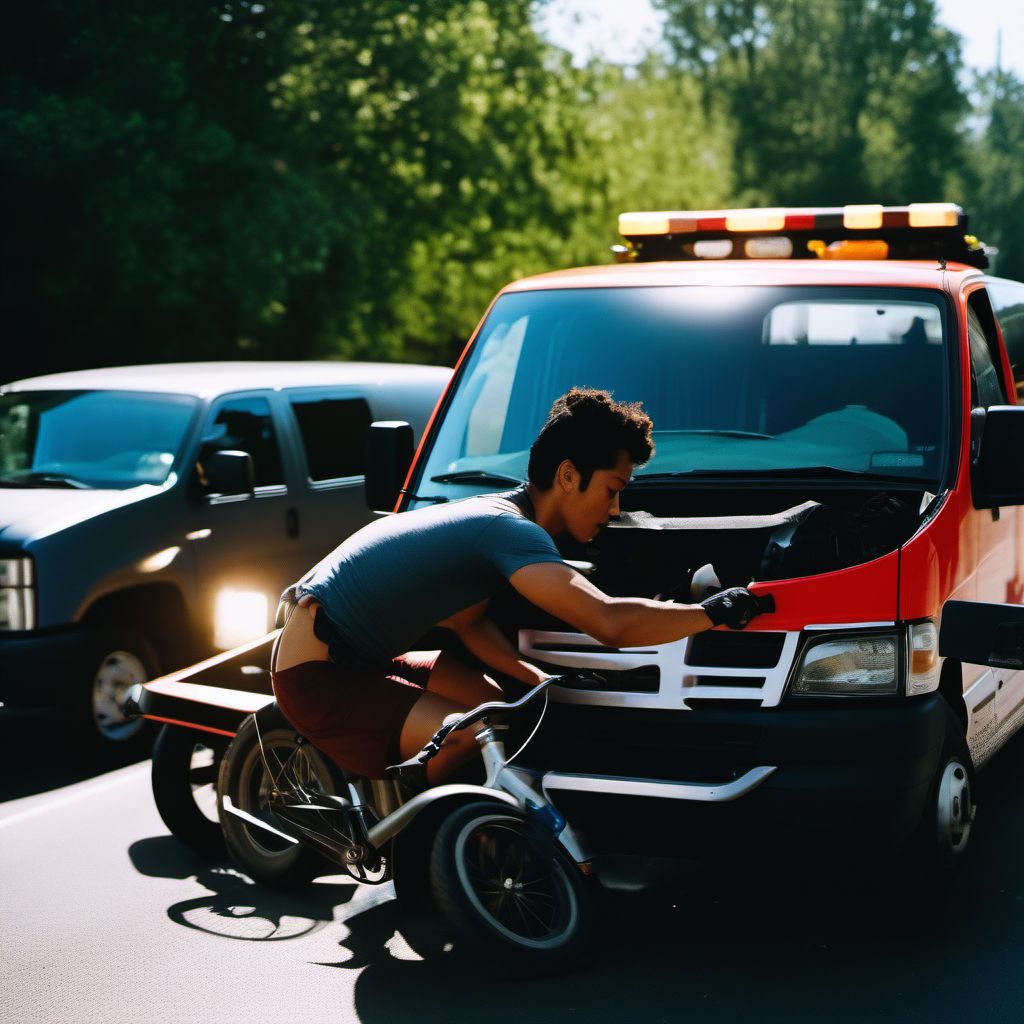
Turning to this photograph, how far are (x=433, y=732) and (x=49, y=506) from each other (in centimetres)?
358

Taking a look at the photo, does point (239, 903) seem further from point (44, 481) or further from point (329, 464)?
point (329, 464)

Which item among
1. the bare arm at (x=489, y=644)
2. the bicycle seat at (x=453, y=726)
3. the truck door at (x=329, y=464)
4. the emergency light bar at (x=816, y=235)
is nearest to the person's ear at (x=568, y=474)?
the bare arm at (x=489, y=644)

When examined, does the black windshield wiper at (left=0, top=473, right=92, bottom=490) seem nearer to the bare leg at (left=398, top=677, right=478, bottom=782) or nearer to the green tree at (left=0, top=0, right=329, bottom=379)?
the bare leg at (left=398, top=677, right=478, bottom=782)

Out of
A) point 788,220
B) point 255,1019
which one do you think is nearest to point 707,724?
point 255,1019

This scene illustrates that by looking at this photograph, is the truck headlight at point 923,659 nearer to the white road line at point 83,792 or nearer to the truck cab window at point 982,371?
the truck cab window at point 982,371

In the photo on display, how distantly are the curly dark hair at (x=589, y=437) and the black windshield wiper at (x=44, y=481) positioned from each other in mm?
4080

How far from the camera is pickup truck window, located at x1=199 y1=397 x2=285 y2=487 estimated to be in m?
8.58

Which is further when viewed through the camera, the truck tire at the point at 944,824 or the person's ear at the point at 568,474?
the truck tire at the point at 944,824

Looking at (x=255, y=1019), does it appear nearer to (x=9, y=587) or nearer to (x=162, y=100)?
(x=9, y=587)

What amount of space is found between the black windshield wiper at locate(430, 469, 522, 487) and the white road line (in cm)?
227

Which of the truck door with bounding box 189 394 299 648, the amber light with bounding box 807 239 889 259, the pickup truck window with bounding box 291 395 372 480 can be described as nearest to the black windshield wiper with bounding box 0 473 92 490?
the truck door with bounding box 189 394 299 648

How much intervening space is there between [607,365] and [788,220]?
1673mm

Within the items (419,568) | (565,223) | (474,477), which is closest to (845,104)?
(565,223)

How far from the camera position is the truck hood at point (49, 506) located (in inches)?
290
